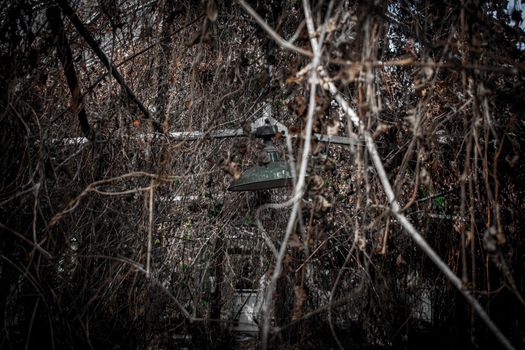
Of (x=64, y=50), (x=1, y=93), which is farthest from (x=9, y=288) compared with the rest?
(x=64, y=50)

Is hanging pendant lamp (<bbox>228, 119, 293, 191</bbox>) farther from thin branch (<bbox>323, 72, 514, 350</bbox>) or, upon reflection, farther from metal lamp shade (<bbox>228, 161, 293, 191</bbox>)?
thin branch (<bbox>323, 72, 514, 350</bbox>)

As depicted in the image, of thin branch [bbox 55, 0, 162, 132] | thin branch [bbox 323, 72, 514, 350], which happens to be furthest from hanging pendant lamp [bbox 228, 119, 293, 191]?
thin branch [bbox 55, 0, 162, 132]

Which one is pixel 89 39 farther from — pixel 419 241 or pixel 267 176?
pixel 419 241

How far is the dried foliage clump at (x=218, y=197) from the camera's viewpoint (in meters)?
2.32

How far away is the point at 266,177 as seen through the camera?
218 centimetres

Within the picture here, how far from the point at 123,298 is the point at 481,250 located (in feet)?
8.43

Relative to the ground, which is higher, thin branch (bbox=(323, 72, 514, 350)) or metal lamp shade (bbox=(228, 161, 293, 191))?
metal lamp shade (bbox=(228, 161, 293, 191))

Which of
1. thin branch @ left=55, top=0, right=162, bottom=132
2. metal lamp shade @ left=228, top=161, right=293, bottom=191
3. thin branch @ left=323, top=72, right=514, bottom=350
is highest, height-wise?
thin branch @ left=55, top=0, right=162, bottom=132

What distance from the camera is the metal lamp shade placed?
2.17 m

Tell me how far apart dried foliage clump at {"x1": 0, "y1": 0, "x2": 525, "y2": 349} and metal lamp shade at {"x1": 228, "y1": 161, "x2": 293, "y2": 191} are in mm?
100

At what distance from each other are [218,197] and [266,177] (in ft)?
4.94

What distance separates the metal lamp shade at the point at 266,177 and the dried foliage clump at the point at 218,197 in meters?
0.10

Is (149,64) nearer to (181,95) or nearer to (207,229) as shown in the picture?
(181,95)

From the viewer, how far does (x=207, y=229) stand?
3.52 meters
